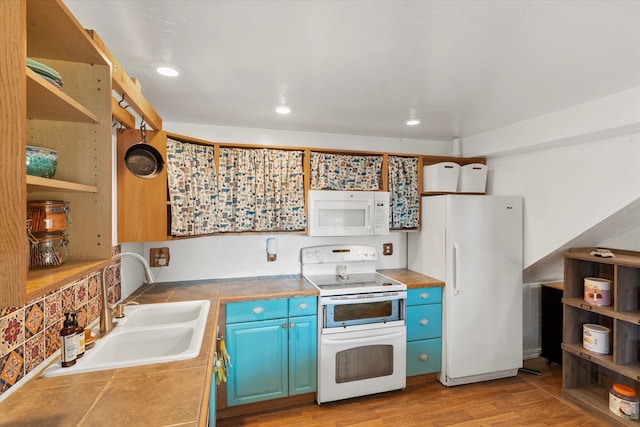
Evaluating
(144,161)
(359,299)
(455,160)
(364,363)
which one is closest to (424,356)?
(364,363)

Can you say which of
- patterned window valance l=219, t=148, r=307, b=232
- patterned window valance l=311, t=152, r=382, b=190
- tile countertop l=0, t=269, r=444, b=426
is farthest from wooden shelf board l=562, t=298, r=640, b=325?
tile countertop l=0, t=269, r=444, b=426

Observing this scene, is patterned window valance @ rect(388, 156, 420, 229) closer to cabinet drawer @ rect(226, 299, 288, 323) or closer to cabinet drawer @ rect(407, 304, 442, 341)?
cabinet drawer @ rect(407, 304, 442, 341)

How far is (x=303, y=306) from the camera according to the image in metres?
2.47

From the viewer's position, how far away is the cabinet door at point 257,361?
91.0 inches

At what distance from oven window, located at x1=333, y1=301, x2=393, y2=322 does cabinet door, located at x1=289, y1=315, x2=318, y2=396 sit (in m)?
0.19

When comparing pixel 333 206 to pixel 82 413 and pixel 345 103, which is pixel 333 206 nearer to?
pixel 345 103

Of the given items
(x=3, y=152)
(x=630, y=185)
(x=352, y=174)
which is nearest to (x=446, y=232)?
(x=352, y=174)

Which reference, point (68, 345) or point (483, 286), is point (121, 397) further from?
point (483, 286)

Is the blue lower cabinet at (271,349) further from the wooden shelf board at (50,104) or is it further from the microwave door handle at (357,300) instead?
the wooden shelf board at (50,104)

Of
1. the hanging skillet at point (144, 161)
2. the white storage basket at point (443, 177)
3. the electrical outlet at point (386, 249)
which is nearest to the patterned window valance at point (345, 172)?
the white storage basket at point (443, 177)

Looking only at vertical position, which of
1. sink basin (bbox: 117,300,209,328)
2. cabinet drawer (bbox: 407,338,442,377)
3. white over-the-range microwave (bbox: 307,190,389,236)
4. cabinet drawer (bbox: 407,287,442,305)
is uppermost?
white over-the-range microwave (bbox: 307,190,389,236)

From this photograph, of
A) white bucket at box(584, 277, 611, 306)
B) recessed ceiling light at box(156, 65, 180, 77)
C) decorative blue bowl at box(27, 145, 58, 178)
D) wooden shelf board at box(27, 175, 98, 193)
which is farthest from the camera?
white bucket at box(584, 277, 611, 306)

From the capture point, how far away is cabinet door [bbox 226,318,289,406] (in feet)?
7.58

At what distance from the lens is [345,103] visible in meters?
2.24
